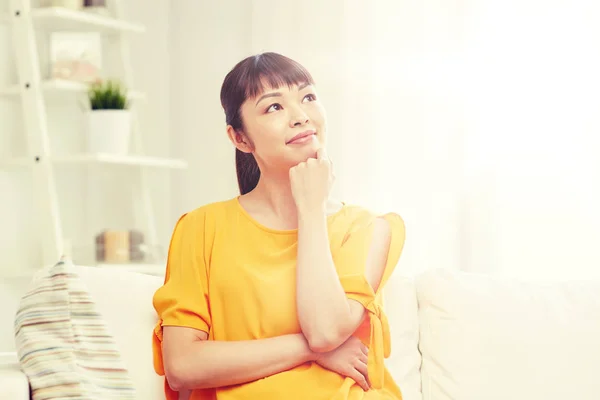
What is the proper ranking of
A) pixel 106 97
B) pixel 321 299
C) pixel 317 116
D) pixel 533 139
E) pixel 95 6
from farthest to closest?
pixel 95 6 → pixel 106 97 → pixel 533 139 → pixel 317 116 → pixel 321 299

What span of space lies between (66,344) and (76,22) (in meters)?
1.78

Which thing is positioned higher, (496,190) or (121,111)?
(121,111)

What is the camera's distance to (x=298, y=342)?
4.44 feet

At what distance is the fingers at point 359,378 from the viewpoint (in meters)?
1.36

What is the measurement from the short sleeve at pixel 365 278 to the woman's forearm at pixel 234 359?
0.11 metres

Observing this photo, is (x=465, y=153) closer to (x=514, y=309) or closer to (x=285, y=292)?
(x=514, y=309)

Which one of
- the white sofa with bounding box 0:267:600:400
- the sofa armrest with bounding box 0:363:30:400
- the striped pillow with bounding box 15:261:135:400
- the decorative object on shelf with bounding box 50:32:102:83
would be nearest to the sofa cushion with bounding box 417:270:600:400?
the white sofa with bounding box 0:267:600:400

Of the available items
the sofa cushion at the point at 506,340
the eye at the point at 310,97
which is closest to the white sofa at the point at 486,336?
the sofa cushion at the point at 506,340

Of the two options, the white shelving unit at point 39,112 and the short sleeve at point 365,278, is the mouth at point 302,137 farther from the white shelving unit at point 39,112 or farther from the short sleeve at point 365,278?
the white shelving unit at point 39,112

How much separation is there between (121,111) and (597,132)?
152 centimetres

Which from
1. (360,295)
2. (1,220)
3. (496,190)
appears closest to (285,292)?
(360,295)

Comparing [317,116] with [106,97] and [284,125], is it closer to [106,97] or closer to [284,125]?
[284,125]

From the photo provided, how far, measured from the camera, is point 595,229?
2.70m

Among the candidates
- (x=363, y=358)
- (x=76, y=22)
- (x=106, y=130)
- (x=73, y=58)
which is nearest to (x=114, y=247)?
(x=106, y=130)
